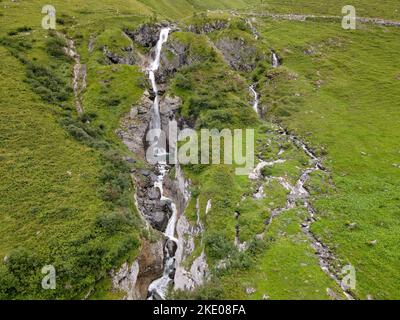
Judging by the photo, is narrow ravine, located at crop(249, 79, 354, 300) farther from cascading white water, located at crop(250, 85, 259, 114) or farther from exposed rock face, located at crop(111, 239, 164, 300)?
exposed rock face, located at crop(111, 239, 164, 300)

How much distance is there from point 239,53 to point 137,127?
38380 millimetres

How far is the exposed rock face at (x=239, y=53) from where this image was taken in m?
89.6

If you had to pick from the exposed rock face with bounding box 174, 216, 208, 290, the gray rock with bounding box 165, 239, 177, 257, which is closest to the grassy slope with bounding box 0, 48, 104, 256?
the gray rock with bounding box 165, 239, 177, 257

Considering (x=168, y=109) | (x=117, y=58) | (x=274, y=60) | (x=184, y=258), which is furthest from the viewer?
(x=274, y=60)

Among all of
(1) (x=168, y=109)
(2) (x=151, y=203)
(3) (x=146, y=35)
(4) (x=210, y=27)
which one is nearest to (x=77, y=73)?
(3) (x=146, y=35)

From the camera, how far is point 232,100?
2815 inches

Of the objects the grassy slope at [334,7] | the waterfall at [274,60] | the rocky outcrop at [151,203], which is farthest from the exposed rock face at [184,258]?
the grassy slope at [334,7]

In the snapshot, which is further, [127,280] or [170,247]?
[170,247]

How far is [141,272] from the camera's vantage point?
4391 centimetres

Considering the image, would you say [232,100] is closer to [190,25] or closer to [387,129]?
[387,129]

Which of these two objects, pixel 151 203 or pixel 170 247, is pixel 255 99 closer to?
pixel 151 203

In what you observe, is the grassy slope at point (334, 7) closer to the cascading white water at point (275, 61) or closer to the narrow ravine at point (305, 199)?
the cascading white water at point (275, 61)

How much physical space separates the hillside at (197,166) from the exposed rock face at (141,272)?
20 cm

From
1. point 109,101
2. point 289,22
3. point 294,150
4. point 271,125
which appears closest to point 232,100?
point 271,125
